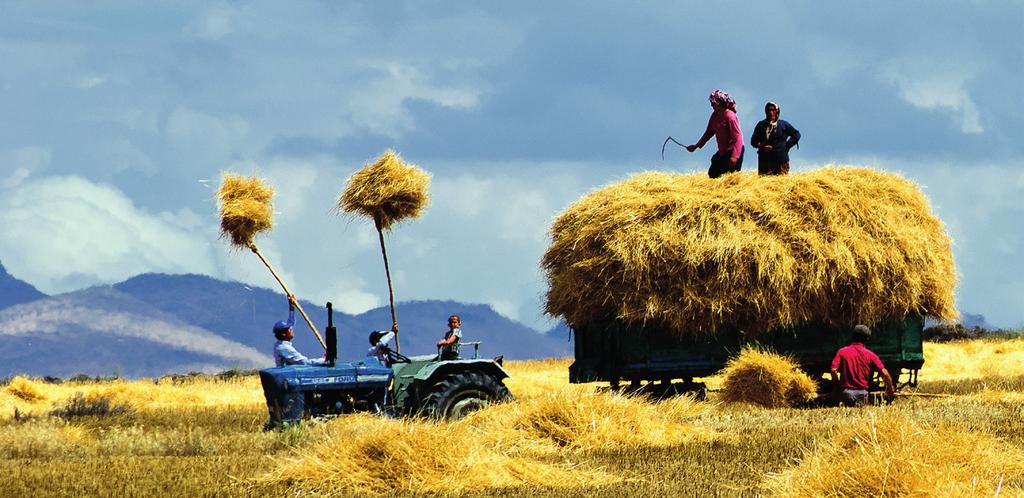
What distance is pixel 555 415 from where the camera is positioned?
41.2 feet

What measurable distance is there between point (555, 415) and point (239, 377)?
20.6 meters

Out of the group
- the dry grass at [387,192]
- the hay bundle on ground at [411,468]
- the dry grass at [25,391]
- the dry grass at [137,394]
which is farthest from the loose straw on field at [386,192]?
the dry grass at [25,391]

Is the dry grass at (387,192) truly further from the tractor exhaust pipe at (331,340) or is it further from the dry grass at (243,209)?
the tractor exhaust pipe at (331,340)

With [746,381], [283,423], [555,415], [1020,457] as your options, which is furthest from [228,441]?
[1020,457]

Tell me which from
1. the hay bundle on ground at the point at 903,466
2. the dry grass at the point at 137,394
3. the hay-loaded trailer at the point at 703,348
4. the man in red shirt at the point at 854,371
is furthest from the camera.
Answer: the dry grass at the point at 137,394

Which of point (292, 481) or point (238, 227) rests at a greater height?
point (238, 227)

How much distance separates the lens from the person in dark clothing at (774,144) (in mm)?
18750

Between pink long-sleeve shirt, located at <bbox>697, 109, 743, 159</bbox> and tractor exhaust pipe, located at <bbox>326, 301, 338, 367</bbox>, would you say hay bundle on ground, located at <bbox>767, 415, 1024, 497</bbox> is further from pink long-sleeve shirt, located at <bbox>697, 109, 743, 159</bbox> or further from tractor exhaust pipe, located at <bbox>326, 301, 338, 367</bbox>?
pink long-sleeve shirt, located at <bbox>697, 109, 743, 159</bbox>

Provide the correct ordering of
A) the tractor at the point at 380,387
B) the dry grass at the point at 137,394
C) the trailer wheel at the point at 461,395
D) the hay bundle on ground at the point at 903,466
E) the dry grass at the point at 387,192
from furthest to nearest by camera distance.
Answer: the dry grass at the point at 137,394
the dry grass at the point at 387,192
the tractor at the point at 380,387
the trailer wheel at the point at 461,395
the hay bundle on ground at the point at 903,466

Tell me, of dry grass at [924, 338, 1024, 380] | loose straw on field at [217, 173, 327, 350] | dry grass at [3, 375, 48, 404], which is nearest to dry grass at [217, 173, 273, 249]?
loose straw on field at [217, 173, 327, 350]

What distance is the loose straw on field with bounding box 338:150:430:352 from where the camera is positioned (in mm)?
18359

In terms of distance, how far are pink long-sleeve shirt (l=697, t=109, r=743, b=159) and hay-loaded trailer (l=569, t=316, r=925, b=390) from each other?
116 inches

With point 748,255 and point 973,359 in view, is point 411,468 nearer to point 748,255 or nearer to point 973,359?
point 748,255

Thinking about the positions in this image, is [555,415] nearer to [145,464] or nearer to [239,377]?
[145,464]
